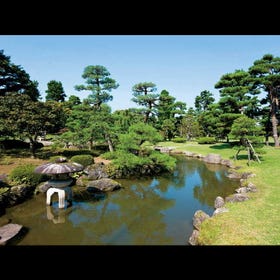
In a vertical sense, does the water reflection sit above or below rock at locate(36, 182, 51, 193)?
below

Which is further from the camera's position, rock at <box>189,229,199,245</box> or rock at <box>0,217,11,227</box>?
rock at <box>0,217,11,227</box>

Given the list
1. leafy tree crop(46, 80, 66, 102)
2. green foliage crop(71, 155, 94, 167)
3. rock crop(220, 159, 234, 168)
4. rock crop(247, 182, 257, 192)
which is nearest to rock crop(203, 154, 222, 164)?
rock crop(220, 159, 234, 168)

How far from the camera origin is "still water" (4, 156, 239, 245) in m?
5.56

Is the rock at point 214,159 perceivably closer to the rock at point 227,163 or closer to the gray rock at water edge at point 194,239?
the rock at point 227,163

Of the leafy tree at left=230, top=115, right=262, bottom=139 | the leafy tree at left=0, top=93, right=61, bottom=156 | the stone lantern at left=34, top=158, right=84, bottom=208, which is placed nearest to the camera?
the stone lantern at left=34, top=158, right=84, bottom=208

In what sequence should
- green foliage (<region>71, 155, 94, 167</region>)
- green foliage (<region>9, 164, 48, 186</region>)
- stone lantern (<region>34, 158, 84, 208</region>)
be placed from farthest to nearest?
green foliage (<region>71, 155, 94, 167</region>) → green foliage (<region>9, 164, 48, 186</region>) → stone lantern (<region>34, 158, 84, 208</region>)

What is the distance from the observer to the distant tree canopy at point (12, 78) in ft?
57.5

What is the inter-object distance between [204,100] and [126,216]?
39129mm

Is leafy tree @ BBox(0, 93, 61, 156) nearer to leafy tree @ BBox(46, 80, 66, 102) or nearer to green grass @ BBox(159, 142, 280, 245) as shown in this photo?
green grass @ BBox(159, 142, 280, 245)

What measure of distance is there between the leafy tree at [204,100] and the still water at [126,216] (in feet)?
111

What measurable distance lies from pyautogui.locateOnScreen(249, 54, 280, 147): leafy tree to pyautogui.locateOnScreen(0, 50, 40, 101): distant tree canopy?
816 inches

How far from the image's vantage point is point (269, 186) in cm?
808

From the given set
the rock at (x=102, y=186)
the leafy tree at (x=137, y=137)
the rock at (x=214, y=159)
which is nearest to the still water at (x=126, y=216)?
the rock at (x=102, y=186)
